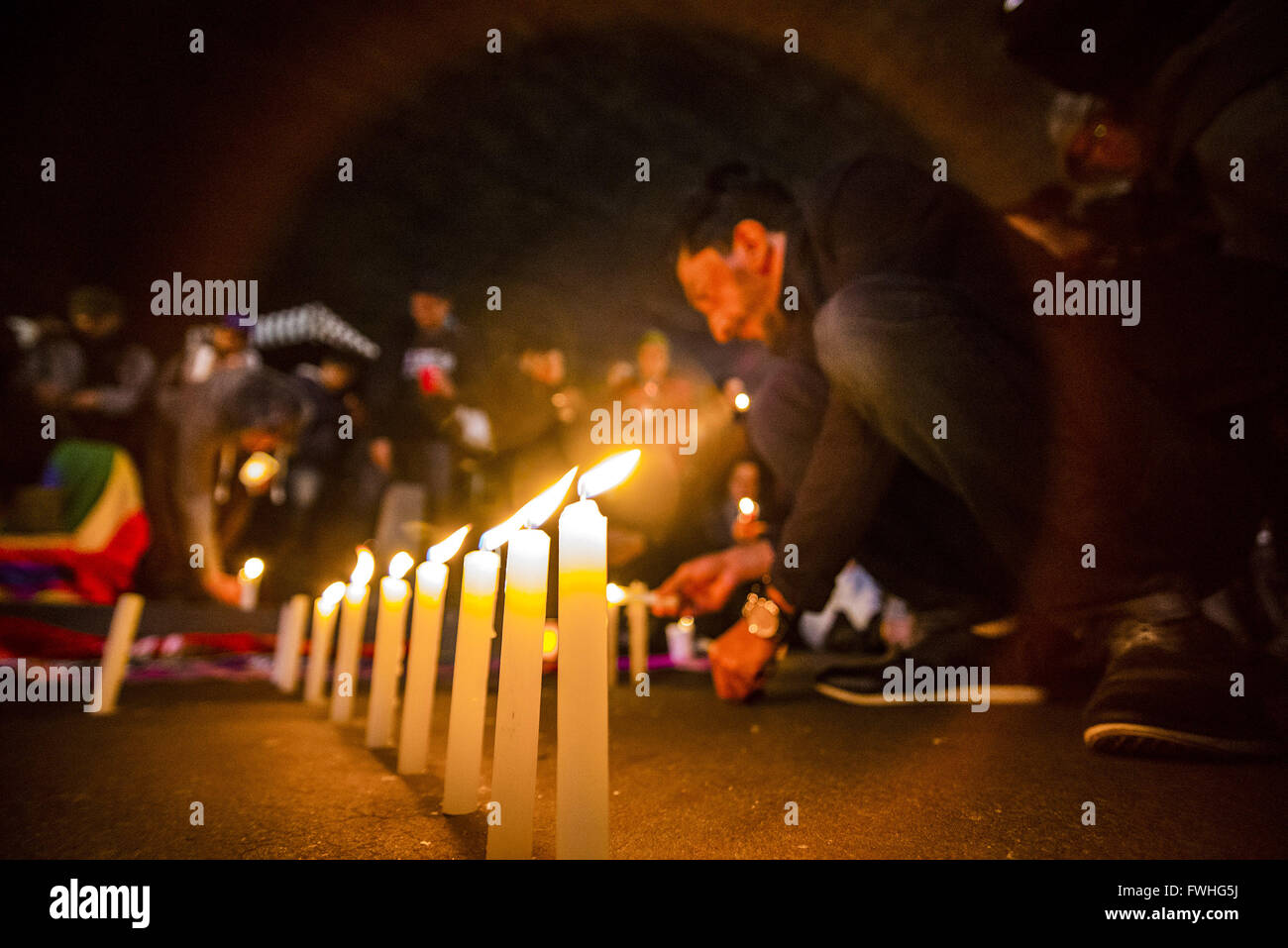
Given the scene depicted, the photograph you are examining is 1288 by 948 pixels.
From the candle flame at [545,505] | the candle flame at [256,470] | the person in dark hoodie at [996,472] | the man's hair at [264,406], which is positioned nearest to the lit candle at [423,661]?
the candle flame at [545,505]

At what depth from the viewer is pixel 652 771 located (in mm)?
954

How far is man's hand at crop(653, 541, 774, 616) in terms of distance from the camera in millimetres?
1935

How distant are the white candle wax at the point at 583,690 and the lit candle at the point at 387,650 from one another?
2.33ft

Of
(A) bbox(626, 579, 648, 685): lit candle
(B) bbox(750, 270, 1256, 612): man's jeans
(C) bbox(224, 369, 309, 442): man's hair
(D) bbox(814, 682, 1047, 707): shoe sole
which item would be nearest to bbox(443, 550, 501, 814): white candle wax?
(B) bbox(750, 270, 1256, 612): man's jeans

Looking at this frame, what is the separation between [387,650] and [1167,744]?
3.84 feet

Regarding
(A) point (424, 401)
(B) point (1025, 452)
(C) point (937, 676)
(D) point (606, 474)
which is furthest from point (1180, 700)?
(A) point (424, 401)

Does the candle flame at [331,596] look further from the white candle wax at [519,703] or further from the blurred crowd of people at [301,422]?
the blurred crowd of people at [301,422]

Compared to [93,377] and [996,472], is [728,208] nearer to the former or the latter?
[996,472]

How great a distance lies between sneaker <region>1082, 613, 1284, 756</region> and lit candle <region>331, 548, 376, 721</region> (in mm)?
1307

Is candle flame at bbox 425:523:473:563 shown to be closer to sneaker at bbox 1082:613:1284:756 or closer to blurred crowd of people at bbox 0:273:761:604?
sneaker at bbox 1082:613:1284:756

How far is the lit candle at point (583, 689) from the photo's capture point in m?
0.47

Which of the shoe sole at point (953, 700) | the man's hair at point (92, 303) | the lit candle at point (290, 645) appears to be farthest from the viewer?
the man's hair at point (92, 303)

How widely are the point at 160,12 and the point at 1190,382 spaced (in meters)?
5.79
